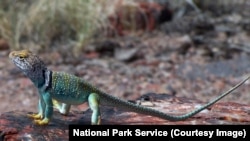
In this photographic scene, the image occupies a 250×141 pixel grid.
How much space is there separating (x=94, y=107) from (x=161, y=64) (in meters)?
3.46

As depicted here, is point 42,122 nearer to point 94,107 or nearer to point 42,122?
point 42,122

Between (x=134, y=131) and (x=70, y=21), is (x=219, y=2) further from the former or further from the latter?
(x=134, y=131)

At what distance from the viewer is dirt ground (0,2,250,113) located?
4.99 meters

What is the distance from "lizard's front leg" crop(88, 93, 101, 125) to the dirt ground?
2474mm

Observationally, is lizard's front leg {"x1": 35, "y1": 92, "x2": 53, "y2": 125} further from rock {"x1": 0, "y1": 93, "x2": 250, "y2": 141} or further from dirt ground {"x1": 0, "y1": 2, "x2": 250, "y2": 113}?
dirt ground {"x1": 0, "y1": 2, "x2": 250, "y2": 113}

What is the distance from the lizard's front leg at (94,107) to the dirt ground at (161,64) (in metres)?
2.47

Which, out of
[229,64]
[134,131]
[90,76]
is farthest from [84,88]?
[229,64]

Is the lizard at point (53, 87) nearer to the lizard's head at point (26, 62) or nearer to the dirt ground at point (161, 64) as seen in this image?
the lizard's head at point (26, 62)

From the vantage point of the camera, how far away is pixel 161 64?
5602 millimetres

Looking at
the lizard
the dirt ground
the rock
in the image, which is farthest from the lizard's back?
the dirt ground

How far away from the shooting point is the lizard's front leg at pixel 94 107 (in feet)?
7.04

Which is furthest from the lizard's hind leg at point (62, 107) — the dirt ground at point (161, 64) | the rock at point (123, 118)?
the dirt ground at point (161, 64)

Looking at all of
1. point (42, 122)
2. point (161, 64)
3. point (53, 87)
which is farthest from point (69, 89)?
point (161, 64)

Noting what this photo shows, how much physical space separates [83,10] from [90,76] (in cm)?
99
